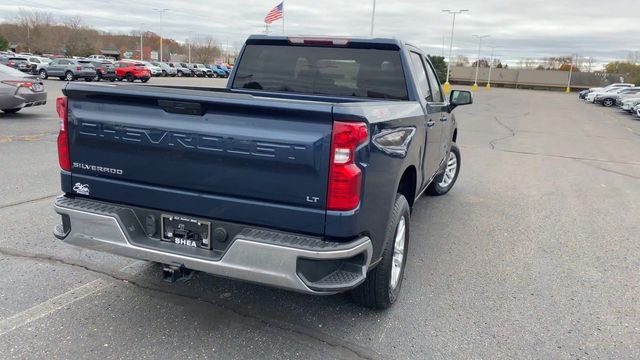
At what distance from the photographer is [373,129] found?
281cm

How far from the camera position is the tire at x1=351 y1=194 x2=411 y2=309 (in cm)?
336

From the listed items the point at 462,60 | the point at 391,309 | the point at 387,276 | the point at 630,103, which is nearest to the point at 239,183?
the point at 387,276

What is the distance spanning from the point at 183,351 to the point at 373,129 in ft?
5.78

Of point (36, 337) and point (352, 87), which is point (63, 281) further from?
point (352, 87)

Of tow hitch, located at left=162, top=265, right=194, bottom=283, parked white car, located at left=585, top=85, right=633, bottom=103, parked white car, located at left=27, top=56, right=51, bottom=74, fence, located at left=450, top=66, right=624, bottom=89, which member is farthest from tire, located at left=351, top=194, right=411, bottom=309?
fence, located at left=450, top=66, right=624, bottom=89

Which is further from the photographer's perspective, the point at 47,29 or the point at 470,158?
the point at 47,29

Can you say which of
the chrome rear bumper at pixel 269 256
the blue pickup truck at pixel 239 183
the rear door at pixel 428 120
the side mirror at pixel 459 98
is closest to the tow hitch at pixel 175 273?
the blue pickup truck at pixel 239 183

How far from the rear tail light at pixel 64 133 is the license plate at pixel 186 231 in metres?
0.80

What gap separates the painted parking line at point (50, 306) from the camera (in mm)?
3225

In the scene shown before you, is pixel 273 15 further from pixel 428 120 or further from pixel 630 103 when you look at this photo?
pixel 428 120

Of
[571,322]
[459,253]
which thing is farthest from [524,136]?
[571,322]

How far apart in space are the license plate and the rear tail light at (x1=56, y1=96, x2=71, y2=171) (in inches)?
31.5

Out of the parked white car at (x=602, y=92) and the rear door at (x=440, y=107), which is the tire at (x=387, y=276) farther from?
the parked white car at (x=602, y=92)

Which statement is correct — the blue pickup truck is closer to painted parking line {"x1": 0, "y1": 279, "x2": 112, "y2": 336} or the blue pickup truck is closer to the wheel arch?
the wheel arch
